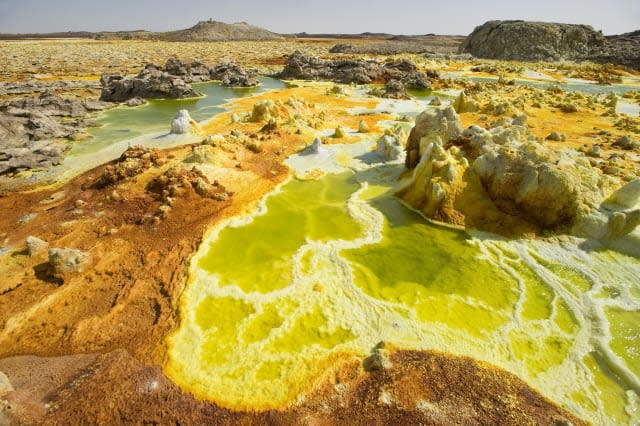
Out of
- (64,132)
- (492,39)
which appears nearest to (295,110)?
(64,132)

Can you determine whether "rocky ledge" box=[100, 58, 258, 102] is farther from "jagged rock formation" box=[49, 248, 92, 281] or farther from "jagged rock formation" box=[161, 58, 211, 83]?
"jagged rock formation" box=[49, 248, 92, 281]

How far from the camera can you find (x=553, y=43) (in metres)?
72.5

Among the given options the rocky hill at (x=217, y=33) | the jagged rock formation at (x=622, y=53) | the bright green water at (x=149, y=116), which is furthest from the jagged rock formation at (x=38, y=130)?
the rocky hill at (x=217, y=33)

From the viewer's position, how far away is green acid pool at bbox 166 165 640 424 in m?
6.98

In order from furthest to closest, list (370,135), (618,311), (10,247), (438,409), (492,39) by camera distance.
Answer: (492,39) < (370,135) < (10,247) < (618,311) < (438,409)

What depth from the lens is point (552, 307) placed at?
871cm

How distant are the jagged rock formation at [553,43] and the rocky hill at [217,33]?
389 feet

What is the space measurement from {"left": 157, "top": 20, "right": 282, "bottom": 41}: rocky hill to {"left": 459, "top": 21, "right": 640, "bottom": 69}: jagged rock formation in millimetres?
118518

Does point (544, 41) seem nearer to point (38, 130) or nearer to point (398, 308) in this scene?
point (398, 308)

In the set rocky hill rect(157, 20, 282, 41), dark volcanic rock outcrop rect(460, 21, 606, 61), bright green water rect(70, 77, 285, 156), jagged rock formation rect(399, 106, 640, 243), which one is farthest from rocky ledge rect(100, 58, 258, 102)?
rocky hill rect(157, 20, 282, 41)

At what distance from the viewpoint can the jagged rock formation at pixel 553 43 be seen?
69.7 m

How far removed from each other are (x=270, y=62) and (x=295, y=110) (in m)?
50.9

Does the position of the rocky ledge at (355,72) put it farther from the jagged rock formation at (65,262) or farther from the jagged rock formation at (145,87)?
the jagged rock formation at (65,262)

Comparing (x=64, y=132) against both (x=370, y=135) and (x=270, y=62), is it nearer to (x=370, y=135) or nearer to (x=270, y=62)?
(x=370, y=135)
